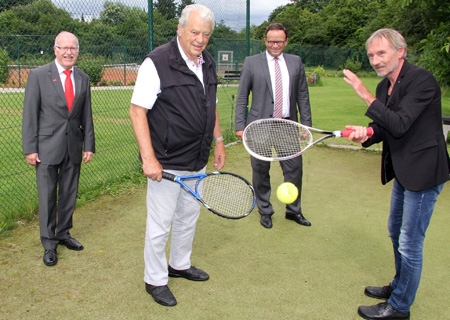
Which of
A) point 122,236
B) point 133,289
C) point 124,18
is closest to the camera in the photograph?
point 133,289

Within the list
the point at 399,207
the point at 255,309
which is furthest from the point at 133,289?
the point at 399,207

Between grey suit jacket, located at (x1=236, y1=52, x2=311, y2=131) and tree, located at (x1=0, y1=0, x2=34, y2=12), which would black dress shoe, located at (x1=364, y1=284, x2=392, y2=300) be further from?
tree, located at (x1=0, y1=0, x2=34, y2=12)

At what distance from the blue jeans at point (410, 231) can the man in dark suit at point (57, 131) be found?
2716 millimetres

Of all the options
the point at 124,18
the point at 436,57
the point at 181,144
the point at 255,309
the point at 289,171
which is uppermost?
the point at 124,18

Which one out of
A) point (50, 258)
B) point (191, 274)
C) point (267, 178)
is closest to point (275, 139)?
point (267, 178)

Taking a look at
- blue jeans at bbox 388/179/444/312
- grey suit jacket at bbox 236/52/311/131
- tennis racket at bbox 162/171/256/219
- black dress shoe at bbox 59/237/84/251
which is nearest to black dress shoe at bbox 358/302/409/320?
blue jeans at bbox 388/179/444/312

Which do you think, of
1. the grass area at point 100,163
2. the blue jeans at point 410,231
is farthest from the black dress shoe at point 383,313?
the grass area at point 100,163

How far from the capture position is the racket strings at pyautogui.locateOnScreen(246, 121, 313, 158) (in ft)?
13.5

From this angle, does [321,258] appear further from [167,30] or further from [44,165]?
[167,30]

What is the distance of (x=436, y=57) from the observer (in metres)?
6.55

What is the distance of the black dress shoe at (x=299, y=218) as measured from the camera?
4.81 meters

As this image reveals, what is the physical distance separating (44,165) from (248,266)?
197 centimetres

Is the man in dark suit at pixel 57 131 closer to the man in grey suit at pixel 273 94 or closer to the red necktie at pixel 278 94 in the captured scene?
the man in grey suit at pixel 273 94

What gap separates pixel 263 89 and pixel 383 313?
2508 mm
